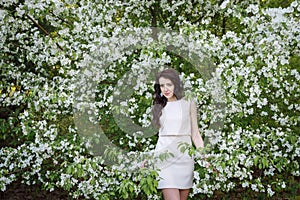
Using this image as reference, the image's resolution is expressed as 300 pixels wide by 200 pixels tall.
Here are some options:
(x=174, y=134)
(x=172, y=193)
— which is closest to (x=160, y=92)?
(x=174, y=134)

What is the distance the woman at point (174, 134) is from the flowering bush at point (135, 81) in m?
0.53

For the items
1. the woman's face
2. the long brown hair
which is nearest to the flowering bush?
the long brown hair

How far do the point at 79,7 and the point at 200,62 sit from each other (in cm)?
154

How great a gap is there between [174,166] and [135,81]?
1.54m

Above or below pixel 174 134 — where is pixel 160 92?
above

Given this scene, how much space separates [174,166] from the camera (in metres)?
3.53

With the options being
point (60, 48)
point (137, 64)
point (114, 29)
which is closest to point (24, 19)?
point (60, 48)

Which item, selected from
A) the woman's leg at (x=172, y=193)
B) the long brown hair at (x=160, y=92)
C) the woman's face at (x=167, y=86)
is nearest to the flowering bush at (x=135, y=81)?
the long brown hair at (x=160, y=92)

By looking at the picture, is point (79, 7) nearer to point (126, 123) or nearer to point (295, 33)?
point (126, 123)

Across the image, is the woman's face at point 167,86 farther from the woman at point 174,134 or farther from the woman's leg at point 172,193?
the woman's leg at point 172,193

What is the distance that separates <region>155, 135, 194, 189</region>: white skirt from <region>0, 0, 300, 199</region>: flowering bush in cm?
69

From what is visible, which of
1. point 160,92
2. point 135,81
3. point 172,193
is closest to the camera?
point 172,193

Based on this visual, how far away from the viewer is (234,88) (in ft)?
14.4

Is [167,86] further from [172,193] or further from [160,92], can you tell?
[172,193]
